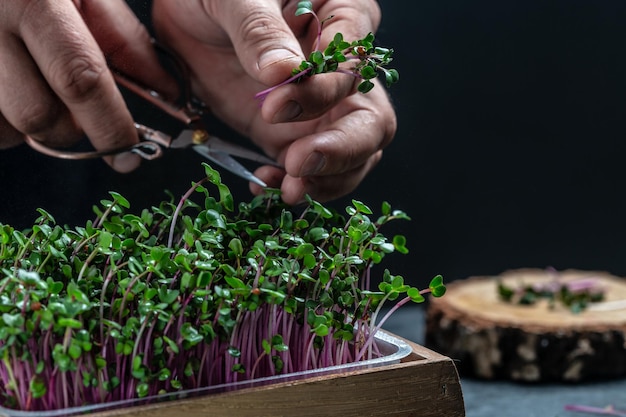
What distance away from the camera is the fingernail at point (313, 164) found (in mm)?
1240

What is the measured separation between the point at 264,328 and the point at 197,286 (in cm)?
15

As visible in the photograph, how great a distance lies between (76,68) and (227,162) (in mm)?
281

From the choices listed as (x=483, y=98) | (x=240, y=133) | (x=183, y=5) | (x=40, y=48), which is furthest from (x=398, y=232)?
(x=483, y=98)

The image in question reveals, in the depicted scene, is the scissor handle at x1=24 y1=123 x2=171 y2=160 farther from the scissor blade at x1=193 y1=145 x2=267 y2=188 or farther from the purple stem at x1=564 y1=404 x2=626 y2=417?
the purple stem at x1=564 y1=404 x2=626 y2=417

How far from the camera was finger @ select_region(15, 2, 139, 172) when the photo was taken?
1146 mm

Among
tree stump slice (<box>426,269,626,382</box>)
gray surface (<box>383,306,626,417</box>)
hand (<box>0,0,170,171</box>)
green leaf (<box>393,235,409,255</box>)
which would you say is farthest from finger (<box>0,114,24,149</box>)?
tree stump slice (<box>426,269,626,382</box>)

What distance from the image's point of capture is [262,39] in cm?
113

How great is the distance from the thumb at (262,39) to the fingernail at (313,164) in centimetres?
16

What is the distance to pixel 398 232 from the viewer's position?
133cm

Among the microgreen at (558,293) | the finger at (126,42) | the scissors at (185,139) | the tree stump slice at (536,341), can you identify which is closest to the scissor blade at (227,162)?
the scissors at (185,139)

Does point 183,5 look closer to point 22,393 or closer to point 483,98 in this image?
point 22,393

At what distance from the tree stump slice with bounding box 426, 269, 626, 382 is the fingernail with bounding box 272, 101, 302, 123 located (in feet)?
4.25

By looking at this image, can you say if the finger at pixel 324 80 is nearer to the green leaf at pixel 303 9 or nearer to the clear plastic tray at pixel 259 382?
the green leaf at pixel 303 9

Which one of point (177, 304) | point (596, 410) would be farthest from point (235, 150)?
point (596, 410)
